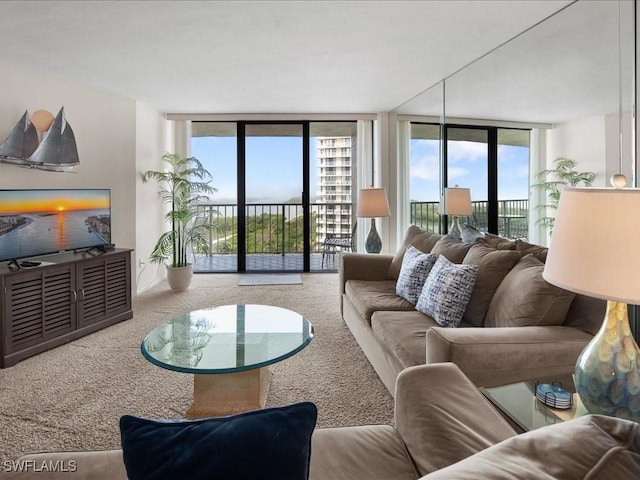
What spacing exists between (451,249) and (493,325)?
84 centimetres

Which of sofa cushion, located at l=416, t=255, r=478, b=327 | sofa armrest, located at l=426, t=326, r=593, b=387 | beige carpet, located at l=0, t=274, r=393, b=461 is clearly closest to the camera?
sofa armrest, located at l=426, t=326, r=593, b=387

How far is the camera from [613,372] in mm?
1183

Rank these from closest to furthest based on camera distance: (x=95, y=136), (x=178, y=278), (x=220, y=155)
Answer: (x=95, y=136) < (x=178, y=278) < (x=220, y=155)

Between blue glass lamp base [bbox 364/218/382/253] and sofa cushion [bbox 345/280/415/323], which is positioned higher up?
blue glass lamp base [bbox 364/218/382/253]

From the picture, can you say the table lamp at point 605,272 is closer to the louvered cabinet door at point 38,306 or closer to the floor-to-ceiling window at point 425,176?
the floor-to-ceiling window at point 425,176

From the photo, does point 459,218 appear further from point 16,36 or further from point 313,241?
point 16,36

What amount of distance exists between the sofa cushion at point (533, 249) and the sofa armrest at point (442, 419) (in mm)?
1407

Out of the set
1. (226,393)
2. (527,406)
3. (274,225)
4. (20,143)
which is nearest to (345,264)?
(226,393)

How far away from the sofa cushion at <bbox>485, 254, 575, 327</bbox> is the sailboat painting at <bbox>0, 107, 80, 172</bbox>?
3834mm

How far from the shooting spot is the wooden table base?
2.29 meters

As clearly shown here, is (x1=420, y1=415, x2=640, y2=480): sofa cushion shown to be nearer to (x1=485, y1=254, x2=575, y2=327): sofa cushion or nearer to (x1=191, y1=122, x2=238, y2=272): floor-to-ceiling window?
(x1=485, y1=254, x2=575, y2=327): sofa cushion

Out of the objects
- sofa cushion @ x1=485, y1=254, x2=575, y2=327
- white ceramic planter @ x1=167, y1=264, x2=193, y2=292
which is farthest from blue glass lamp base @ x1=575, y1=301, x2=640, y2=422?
white ceramic planter @ x1=167, y1=264, x2=193, y2=292

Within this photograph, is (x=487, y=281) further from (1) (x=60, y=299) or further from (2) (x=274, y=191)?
(2) (x=274, y=191)

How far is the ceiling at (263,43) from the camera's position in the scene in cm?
262
